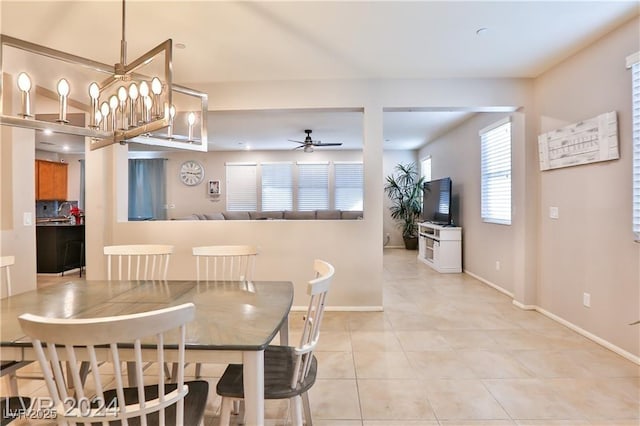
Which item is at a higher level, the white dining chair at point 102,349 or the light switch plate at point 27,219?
the light switch plate at point 27,219

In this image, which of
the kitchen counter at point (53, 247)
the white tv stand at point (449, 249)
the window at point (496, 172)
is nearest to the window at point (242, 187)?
the kitchen counter at point (53, 247)

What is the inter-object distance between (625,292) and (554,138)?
1.58 metres

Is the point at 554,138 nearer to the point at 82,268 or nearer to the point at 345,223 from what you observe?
the point at 345,223

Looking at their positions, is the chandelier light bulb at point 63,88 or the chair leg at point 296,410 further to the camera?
the chandelier light bulb at point 63,88

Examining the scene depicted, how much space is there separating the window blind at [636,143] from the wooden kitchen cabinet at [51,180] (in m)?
10.0

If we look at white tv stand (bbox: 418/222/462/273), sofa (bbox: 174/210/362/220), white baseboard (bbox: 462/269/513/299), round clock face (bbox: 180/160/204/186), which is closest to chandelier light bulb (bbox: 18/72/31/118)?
white baseboard (bbox: 462/269/513/299)

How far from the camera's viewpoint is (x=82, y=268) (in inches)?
233

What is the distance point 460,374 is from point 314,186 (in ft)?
21.1

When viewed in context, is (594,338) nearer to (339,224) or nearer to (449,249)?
(339,224)

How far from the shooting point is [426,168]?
7.86 m

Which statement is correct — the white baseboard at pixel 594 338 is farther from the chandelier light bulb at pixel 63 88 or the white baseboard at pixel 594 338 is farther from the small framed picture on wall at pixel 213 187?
the small framed picture on wall at pixel 213 187

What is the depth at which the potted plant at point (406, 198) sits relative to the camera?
7834mm

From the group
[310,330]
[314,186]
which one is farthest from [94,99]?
[314,186]

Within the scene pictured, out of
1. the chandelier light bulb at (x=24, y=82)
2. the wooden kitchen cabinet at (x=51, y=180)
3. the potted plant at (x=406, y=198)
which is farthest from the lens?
the potted plant at (x=406, y=198)
